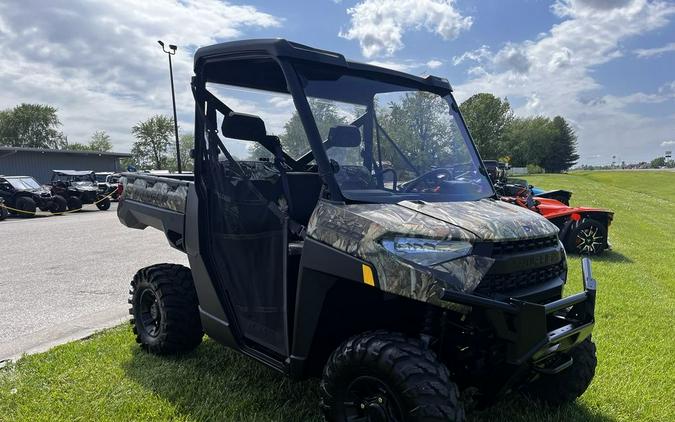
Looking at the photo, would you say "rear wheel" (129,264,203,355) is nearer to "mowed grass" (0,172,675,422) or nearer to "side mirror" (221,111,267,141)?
"mowed grass" (0,172,675,422)

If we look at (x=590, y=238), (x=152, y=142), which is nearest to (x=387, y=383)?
(x=590, y=238)

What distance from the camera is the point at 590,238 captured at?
9.08 meters

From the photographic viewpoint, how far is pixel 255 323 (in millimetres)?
3256

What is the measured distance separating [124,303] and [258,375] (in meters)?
3.02

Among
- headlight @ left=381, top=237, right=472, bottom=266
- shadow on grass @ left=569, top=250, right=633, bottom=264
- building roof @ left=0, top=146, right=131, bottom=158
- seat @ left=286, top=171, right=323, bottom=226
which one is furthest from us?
building roof @ left=0, top=146, right=131, bottom=158

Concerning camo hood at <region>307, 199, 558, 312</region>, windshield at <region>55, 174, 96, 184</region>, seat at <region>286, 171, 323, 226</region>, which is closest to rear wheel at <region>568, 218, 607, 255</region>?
camo hood at <region>307, 199, 558, 312</region>

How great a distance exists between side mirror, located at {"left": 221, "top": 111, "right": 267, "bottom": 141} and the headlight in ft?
3.97

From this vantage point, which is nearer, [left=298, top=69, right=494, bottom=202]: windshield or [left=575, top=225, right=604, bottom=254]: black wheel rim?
[left=298, top=69, right=494, bottom=202]: windshield

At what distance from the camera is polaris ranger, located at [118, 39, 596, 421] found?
2344 mm

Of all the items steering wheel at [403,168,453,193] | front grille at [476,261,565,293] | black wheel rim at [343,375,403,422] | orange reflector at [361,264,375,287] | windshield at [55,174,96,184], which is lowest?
black wheel rim at [343,375,403,422]

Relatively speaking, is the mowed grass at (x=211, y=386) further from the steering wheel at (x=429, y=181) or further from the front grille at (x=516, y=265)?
the steering wheel at (x=429, y=181)

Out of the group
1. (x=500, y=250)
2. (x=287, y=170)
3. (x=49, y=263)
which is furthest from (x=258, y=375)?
(x=49, y=263)

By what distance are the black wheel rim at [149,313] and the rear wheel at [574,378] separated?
9.63 ft

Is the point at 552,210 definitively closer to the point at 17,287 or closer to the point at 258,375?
the point at 258,375
